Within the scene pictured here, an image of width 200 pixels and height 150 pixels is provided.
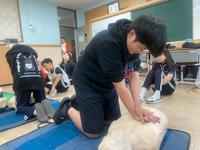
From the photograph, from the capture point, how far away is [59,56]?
5.60 m

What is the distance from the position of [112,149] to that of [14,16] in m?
4.90

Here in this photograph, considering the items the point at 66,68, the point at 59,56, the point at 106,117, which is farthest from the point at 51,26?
the point at 106,117

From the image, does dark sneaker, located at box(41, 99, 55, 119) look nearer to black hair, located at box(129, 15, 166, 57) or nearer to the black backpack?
the black backpack

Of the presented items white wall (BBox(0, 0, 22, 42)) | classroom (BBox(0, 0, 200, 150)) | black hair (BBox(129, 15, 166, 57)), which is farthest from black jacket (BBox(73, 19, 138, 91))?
white wall (BBox(0, 0, 22, 42))

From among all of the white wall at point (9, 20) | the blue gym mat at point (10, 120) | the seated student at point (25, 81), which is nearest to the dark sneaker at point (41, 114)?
the seated student at point (25, 81)

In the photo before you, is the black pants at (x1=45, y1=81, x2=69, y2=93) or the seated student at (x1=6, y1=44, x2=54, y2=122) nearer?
the seated student at (x1=6, y1=44, x2=54, y2=122)

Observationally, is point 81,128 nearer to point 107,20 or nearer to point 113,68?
point 113,68

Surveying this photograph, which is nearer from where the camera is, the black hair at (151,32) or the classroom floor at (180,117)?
the black hair at (151,32)

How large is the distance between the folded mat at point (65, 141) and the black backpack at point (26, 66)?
60cm

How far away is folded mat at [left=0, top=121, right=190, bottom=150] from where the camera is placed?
43.4 inches

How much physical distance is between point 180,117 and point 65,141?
0.91 metres

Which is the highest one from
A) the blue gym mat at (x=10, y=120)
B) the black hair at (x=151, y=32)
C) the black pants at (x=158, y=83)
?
the black hair at (x=151, y=32)

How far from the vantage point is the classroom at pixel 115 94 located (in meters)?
0.91

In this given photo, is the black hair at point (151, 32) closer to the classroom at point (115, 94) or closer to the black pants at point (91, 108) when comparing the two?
the classroom at point (115, 94)
